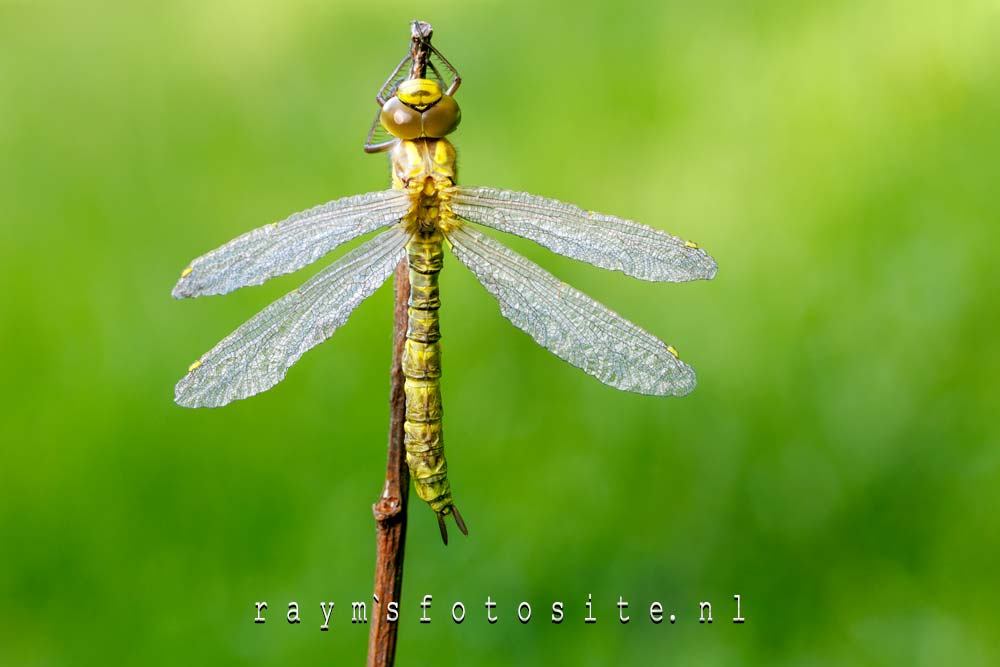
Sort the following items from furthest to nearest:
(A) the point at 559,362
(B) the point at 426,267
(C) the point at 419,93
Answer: (A) the point at 559,362 → (B) the point at 426,267 → (C) the point at 419,93

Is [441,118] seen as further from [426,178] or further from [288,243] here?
[288,243]

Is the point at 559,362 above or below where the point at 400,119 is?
above

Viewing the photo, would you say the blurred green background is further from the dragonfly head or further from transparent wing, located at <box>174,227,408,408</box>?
the dragonfly head

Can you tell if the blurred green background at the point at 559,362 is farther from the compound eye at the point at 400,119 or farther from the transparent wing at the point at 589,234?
the compound eye at the point at 400,119

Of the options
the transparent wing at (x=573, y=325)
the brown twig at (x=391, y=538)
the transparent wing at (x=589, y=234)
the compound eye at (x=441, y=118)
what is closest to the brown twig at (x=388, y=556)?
the brown twig at (x=391, y=538)

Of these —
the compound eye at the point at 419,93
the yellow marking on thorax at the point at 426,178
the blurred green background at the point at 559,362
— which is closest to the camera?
the compound eye at the point at 419,93

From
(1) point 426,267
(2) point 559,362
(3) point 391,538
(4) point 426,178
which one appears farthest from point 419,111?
(2) point 559,362
